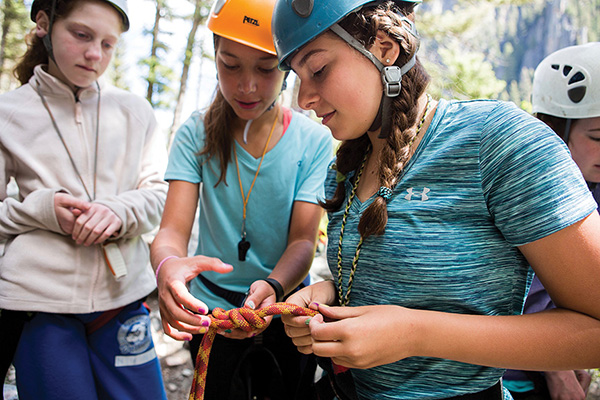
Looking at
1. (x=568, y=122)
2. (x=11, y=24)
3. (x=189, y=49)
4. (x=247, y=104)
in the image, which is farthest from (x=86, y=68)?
(x=11, y=24)

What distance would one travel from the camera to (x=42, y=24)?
2.36 meters

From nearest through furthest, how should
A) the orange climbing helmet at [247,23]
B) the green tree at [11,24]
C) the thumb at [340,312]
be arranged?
the thumb at [340,312], the orange climbing helmet at [247,23], the green tree at [11,24]

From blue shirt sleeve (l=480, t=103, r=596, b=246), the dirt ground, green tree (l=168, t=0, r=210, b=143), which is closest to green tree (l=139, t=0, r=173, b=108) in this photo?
green tree (l=168, t=0, r=210, b=143)

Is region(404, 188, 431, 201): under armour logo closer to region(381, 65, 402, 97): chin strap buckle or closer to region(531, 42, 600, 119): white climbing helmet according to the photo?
region(381, 65, 402, 97): chin strap buckle

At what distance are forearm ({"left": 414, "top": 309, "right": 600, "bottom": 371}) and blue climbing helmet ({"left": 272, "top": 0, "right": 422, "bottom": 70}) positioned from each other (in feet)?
3.26

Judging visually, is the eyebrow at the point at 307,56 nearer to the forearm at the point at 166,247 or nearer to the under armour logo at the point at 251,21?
the under armour logo at the point at 251,21

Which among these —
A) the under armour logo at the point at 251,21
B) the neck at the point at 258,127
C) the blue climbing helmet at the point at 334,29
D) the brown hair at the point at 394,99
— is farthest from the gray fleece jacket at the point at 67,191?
the brown hair at the point at 394,99

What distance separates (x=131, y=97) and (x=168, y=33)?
39.2 ft

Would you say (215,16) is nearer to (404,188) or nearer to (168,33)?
(404,188)

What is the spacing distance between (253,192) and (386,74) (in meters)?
1.04

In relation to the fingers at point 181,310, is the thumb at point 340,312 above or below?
above

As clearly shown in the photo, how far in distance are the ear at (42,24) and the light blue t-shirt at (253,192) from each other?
3.28 feet

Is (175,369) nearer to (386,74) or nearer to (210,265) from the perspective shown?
(210,265)

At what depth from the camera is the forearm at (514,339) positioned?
1133 mm
